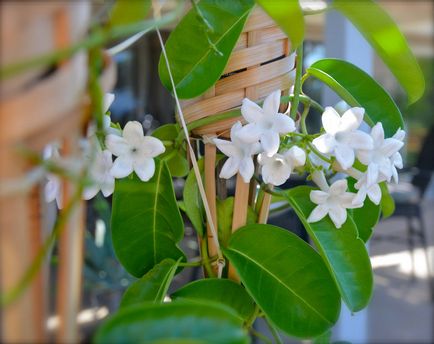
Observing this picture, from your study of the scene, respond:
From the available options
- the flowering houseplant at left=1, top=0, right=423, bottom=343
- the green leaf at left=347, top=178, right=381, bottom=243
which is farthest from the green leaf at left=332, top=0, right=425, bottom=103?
the green leaf at left=347, top=178, right=381, bottom=243

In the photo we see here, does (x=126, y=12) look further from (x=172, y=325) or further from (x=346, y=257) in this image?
(x=346, y=257)

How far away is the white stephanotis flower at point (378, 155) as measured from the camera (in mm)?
437

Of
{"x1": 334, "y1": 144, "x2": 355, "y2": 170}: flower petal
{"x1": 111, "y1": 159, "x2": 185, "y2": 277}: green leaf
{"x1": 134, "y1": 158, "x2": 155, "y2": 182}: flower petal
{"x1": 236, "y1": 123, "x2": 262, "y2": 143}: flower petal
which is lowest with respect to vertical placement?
{"x1": 111, "y1": 159, "x2": 185, "y2": 277}: green leaf

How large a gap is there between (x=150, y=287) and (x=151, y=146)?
0.37 ft

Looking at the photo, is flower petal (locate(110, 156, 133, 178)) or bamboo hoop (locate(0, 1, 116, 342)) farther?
flower petal (locate(110, 156, 133, 178))

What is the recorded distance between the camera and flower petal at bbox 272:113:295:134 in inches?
16.7

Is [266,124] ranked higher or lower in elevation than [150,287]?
higher

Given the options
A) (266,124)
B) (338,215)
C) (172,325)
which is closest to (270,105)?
(266,124)

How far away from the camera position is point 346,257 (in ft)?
1.61

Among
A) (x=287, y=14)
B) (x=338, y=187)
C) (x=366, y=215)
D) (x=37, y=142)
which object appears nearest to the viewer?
(x=37, y=142)

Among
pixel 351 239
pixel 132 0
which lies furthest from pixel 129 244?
pixel 132 0

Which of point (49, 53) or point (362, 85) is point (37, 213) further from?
point (362, 85)

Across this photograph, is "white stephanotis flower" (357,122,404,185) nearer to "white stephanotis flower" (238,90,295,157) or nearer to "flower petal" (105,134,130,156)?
"white stephanotis flower" (238,90,295,157)

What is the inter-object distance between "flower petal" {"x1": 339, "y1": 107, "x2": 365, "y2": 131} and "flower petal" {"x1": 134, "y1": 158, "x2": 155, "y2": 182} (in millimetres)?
143
